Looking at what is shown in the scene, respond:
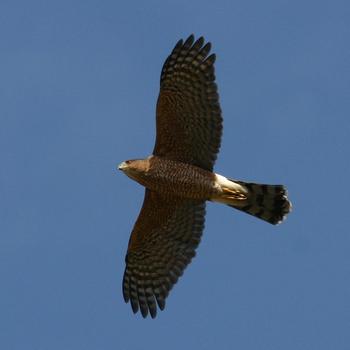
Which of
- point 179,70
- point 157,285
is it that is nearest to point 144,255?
point 157,285

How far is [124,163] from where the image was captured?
57.4 ft

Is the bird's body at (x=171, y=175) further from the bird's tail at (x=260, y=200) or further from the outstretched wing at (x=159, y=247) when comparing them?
the outstretched wing at (x=159, y=247)

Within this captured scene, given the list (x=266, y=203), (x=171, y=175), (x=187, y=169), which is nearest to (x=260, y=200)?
(x=266, y=203)

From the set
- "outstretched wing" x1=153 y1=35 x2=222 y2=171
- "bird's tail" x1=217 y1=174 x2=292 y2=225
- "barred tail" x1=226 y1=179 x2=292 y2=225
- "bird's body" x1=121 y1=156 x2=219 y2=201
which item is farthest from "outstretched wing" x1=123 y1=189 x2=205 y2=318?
"outstretched wing" x1=153 y1=35 x2=222 y2=171

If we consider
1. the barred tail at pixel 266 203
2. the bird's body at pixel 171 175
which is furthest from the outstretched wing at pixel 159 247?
the barred tail at pixel 266 203

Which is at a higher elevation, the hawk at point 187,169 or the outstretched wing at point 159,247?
the hawk at point 187,169

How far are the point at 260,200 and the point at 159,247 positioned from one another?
1978 mm

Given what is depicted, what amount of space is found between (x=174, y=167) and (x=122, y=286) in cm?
272

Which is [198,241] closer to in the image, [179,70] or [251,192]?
[251,192]

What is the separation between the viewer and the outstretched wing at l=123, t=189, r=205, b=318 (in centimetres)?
1811

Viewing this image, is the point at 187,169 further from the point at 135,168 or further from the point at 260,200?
the point at 260,200

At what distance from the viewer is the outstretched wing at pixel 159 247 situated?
18.1 meters

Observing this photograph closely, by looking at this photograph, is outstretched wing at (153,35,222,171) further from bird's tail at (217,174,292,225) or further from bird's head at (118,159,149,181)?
bird's tail at (217,174,292,225)

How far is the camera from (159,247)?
61.1 feet
